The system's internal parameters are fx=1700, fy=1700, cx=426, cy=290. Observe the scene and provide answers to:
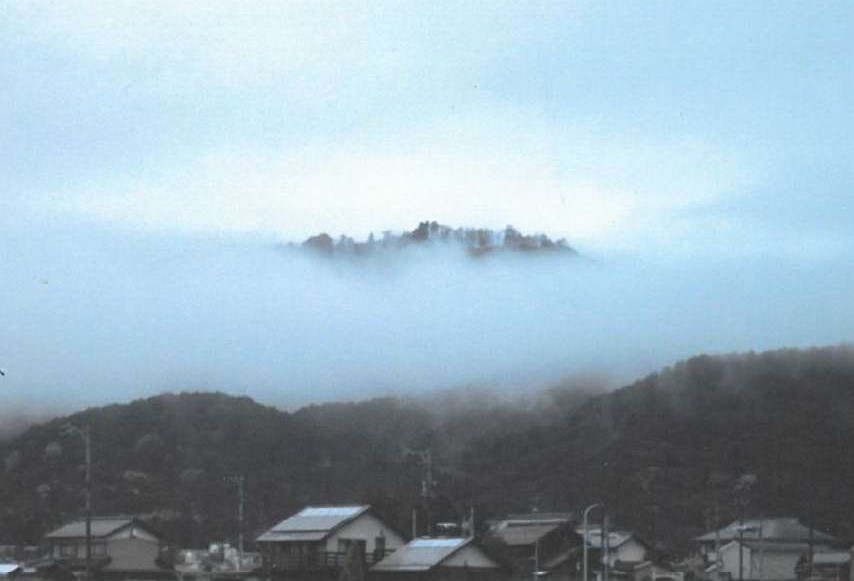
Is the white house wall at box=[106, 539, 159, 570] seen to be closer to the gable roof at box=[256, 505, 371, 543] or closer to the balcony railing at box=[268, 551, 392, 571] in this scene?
the gable roof at box=[256, 505, 371, 543]

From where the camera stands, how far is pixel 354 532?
8331 centimetres

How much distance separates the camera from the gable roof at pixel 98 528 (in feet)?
287

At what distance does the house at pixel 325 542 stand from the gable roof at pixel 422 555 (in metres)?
1.74

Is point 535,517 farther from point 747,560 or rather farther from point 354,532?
point 354,532

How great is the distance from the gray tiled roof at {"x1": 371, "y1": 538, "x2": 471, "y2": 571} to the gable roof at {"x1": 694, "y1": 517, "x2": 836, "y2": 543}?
89.7 ft

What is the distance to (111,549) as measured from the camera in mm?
88125

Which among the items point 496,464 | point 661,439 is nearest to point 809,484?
point 661,439

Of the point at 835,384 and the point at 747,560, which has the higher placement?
the point at 835,384

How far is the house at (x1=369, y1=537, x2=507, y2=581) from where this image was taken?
76.7 m

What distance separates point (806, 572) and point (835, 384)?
47.4 metres

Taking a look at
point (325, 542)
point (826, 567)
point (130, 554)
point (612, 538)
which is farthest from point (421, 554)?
point (826, 567)

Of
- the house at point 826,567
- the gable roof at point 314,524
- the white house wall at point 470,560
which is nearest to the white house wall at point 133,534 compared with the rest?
the gable roof at point 314,524

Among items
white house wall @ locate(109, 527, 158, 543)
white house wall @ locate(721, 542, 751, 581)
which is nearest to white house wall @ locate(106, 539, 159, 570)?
white house wall @ locate(109, 527, 158, 543)

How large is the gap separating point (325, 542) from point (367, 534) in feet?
8.29
